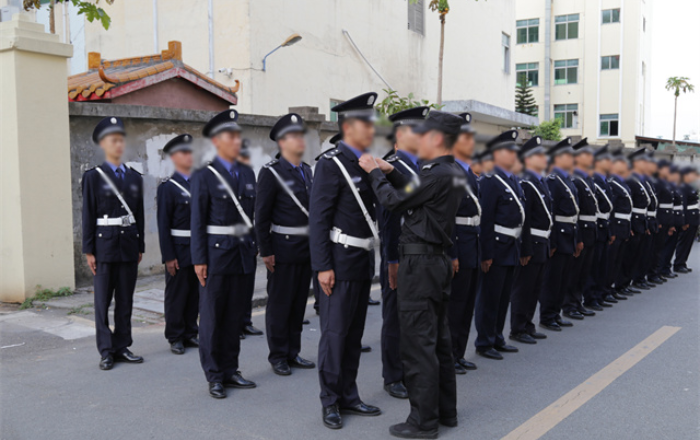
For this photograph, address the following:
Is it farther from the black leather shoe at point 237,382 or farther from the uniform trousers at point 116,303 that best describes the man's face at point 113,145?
the black leather shoe at point 237,382

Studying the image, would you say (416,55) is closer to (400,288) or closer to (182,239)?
(182,239)

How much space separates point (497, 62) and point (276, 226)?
71.9 ft

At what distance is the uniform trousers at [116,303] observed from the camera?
17.9ft

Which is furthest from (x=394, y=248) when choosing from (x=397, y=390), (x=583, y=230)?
(x=583, y=230)

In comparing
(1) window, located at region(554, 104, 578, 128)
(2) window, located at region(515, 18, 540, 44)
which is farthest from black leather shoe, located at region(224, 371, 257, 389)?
(2) window, located at region(515, 18, 540, 44)

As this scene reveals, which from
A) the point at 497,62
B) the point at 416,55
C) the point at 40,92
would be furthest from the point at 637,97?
the point at 40,92

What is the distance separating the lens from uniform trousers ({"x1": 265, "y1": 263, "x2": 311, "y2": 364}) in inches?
214

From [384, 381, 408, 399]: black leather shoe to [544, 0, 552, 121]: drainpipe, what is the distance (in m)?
43.4

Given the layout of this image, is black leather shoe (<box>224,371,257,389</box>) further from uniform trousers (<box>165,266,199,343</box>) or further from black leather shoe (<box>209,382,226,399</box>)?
uniform trousers (<box>165,266,199,343</box>)

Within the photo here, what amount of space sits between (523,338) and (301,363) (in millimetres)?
2307

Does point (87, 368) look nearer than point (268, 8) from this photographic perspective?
Yes

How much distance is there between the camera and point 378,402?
15.4ft

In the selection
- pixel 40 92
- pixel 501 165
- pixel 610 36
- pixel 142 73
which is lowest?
pixel 501 165

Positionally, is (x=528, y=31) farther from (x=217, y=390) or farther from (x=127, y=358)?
(x=217, y=390)
